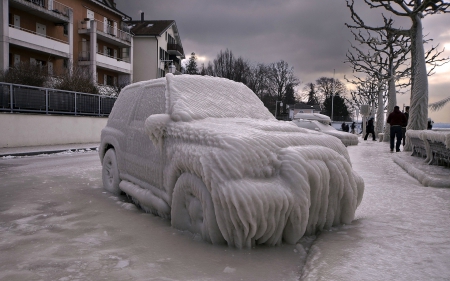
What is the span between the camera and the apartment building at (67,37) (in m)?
25.2

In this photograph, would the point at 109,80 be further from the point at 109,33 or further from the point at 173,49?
the point at 173,49

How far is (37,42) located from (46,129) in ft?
44.9

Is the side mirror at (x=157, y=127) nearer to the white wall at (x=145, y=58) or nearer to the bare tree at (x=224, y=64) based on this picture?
the white wall at (x=145, y=58)

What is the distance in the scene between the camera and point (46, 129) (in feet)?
51.8

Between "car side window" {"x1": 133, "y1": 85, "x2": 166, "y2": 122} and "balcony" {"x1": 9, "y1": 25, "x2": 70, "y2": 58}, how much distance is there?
78.6 feet

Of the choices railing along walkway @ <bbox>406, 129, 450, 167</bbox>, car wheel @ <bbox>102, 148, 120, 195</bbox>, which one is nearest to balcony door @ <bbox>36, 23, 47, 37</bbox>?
car wheel @ <bbox>102, 148, 120, 195</bbox>

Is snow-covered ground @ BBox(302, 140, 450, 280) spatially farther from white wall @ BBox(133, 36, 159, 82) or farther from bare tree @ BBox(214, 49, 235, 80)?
bare tree @ BBox(214, 49, 235, 80)

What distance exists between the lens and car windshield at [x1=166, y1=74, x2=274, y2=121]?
154 inches

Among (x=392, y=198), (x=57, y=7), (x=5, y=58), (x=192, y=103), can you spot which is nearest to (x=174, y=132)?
(x=192, y=103)

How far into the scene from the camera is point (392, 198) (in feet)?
16.9

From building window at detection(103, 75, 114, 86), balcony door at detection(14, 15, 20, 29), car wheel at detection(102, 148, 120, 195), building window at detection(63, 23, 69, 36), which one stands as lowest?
car wheel at detection(102, 148, 120, 195)

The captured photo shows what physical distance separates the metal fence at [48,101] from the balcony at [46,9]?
11.2 meters

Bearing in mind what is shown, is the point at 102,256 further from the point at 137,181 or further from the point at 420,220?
the point at 420,220

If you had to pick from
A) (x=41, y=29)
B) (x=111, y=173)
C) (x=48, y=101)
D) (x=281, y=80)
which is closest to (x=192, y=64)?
(x=281, y=80)
